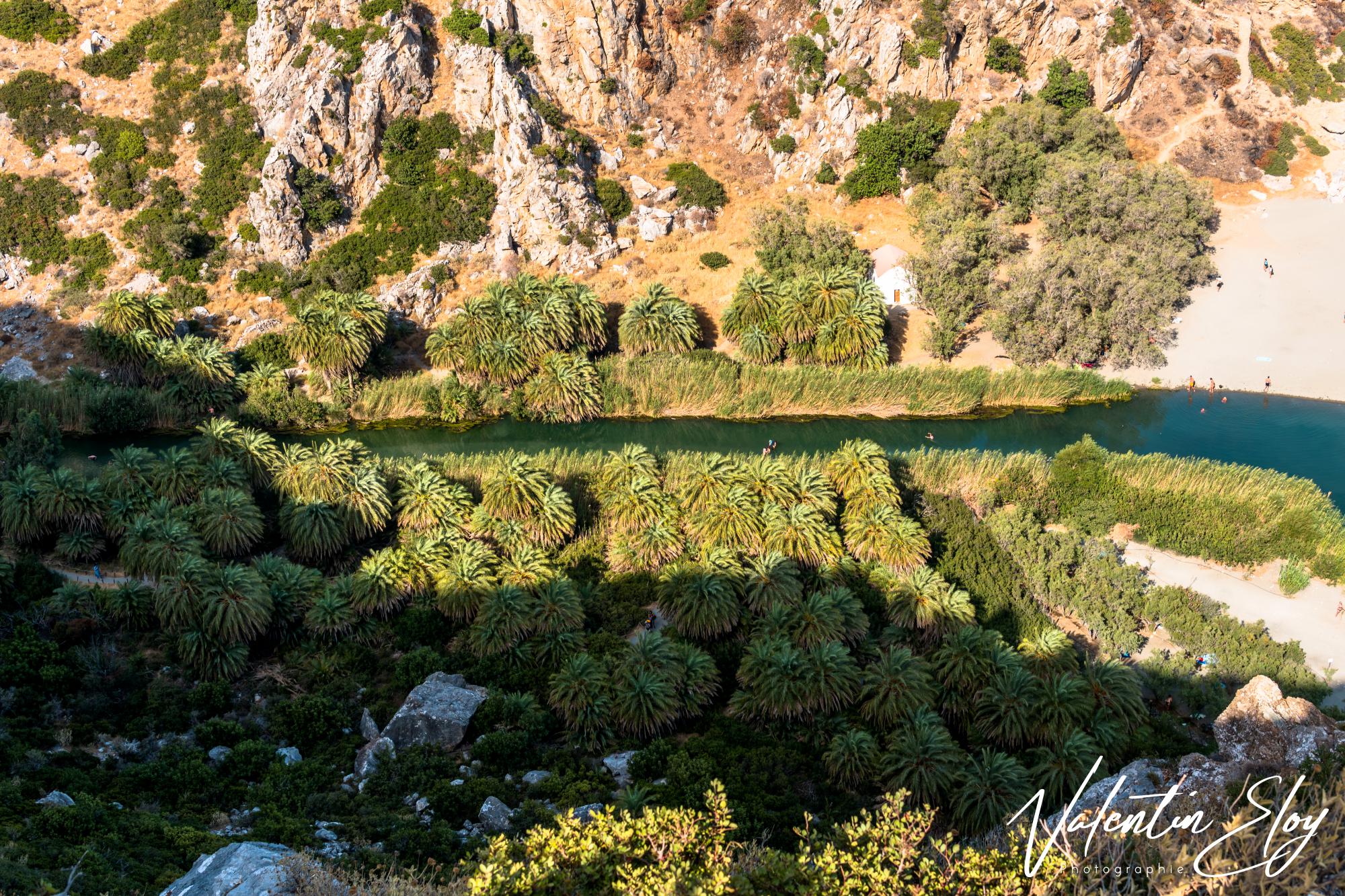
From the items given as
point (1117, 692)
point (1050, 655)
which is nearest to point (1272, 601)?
point (1117, 692)

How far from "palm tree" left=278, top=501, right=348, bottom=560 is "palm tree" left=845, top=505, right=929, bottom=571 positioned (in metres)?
25.4

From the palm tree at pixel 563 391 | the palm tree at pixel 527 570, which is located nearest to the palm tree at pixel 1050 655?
the palm tree at pixel 527 570

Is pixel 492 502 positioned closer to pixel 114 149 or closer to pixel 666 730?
pixel 666 730

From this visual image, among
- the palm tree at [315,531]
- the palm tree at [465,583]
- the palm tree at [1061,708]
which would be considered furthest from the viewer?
the palm tree at [315,531]

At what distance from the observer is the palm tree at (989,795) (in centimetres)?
3272

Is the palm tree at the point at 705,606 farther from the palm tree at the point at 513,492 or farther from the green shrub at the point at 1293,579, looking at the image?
the green shrub at the point at 1293,579

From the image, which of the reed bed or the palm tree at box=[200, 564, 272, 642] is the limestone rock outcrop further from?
the palm tree at box=[200, 564, 272, 642]

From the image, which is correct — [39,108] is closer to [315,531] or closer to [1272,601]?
[315,531]

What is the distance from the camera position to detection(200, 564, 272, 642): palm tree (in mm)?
40375

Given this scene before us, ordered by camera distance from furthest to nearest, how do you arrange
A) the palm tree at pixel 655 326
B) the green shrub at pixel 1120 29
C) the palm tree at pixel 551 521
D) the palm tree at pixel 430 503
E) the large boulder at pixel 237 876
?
the green shrub at pixel 1120 29
the palm tree at pixel 655 326
the palm tree at pixel 430 503
the palm tree at pixel 551 521
the large boulder at pixel 237 876

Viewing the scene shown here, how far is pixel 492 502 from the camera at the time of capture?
48.1 meters

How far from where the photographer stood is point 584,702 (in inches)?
1460

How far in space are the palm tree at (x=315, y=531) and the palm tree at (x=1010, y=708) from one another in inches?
1217

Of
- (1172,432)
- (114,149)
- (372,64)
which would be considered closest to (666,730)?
(1172,432)
